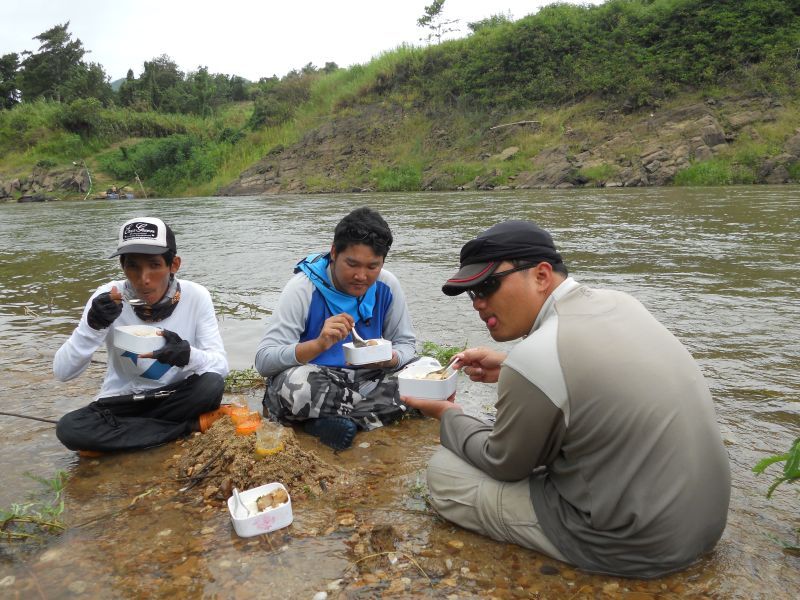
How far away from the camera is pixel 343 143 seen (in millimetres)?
30922

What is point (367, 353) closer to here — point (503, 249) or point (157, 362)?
point (157, 362)

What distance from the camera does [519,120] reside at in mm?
26406

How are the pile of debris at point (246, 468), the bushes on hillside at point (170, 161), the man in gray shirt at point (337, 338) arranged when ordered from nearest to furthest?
1. the pile of debris at point (246, 468)
2. the man in gray shirt at point (337, 338)
3. the bushes on hillside at point (170, 161)

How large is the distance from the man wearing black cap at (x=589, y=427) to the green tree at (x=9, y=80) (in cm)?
6103

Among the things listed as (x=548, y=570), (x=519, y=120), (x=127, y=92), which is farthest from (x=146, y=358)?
(x=127, y=92)

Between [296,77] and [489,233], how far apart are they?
1541 inches

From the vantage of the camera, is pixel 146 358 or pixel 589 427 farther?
pixel 146 358

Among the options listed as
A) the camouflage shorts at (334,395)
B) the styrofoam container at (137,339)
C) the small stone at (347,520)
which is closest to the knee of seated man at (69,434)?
the styrofoam container at (137,339)

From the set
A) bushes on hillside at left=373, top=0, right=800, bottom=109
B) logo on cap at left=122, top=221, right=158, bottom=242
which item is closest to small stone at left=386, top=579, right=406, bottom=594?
logo on cap at left=122, top=221, right=158, bottom=242

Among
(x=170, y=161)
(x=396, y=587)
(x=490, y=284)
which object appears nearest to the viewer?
(x=396, y=587)

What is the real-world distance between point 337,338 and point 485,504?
1.21 m

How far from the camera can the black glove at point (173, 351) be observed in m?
3.15

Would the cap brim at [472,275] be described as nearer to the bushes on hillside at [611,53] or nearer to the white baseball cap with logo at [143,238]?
the white baseball cap with logo at [143,238]

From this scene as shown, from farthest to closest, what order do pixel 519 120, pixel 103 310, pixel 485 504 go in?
1. pixel 519 120
2. pixel 103 310
3. pixel 485 504
